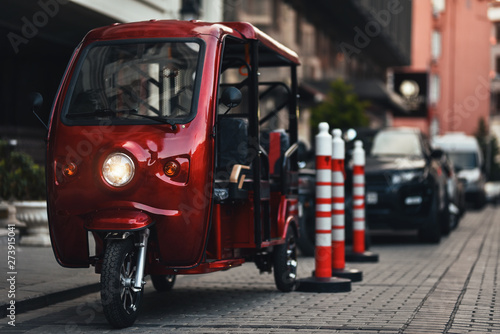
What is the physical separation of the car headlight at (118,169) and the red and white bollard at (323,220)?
2.63 m

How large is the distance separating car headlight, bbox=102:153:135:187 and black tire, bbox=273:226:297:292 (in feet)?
7.84

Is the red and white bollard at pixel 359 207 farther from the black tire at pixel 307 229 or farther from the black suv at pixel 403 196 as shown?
the black suv at pixel 403 196

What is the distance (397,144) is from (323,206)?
7269 mm

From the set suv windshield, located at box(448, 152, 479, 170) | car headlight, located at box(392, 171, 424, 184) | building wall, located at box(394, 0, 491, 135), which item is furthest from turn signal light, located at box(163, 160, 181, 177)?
building wall, located at box(394, 0, 491, 135)

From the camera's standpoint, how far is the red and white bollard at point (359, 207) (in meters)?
11.8

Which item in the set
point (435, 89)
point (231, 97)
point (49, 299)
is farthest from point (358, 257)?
point (435, 89)

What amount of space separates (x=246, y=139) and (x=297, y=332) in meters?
2.06

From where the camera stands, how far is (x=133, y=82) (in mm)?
7539

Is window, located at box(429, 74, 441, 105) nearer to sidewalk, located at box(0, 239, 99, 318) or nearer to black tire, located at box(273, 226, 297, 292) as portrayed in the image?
sidewalk, located at box(0, 239, 99, 318)

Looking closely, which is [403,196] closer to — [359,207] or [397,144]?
[397,144]

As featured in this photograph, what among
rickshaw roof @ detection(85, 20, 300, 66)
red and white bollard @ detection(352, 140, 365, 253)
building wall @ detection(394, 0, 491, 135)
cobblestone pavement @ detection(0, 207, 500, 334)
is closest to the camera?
cobblestone pavement @ detection(0, 207, 500, 334)

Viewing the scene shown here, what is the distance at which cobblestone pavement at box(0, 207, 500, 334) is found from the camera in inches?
270

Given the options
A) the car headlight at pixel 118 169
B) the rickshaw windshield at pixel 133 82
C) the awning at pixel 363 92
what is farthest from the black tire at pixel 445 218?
the awning at pixel 363 92

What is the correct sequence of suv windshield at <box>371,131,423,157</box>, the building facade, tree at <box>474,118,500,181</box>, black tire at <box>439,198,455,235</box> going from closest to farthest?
the building facade, suv windshield at <box>371,131,423,157</box>, black tire at <box>439,198,455,235</box>, tree at <box>474,118,500,181</box>
